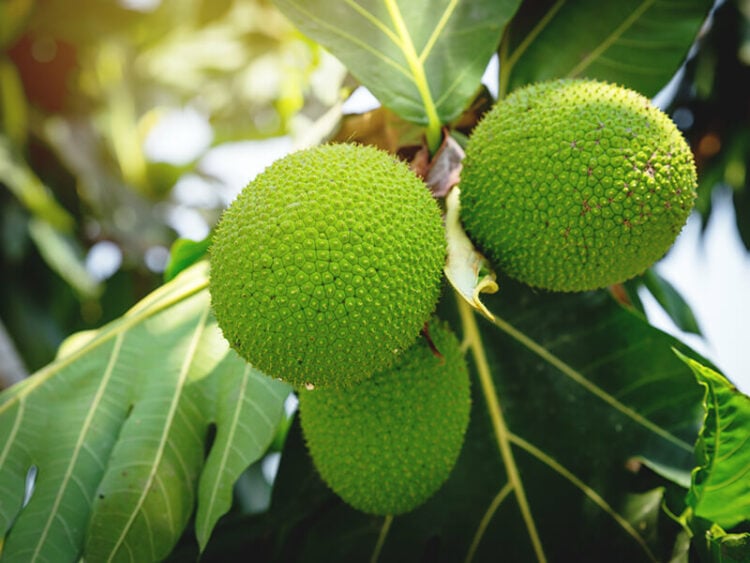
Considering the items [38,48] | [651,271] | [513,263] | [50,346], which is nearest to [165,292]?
[513,263]

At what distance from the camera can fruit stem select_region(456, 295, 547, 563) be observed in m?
1.23

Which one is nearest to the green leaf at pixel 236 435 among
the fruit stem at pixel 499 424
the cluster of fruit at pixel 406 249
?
the cluster of fruit at pixel 406 249

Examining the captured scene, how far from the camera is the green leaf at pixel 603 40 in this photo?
1161 mm

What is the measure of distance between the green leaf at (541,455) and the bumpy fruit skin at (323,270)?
41 cm

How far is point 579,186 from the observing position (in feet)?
2.77

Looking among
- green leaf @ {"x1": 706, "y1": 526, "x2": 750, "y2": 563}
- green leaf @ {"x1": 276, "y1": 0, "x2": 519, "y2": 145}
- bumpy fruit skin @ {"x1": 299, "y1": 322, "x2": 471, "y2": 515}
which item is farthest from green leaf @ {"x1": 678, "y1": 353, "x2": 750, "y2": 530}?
green leaf @ {"x1": 276, "y1": 0, "x2": 519, "y2": 145}

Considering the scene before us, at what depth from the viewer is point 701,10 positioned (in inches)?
45.1

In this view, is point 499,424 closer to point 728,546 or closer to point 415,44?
point 728,546

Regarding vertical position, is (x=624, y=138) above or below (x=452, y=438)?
above

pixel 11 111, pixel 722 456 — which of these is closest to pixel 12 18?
pixel 11 111

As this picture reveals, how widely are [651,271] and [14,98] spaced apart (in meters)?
2.97

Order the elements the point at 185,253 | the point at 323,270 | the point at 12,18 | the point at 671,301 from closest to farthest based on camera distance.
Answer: the point at 323,270 < the point at 185,253 < the point at 671,301 < the point at 12,18

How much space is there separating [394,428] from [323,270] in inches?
10.4

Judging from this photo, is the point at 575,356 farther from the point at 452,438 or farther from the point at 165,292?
the point at 165,292
